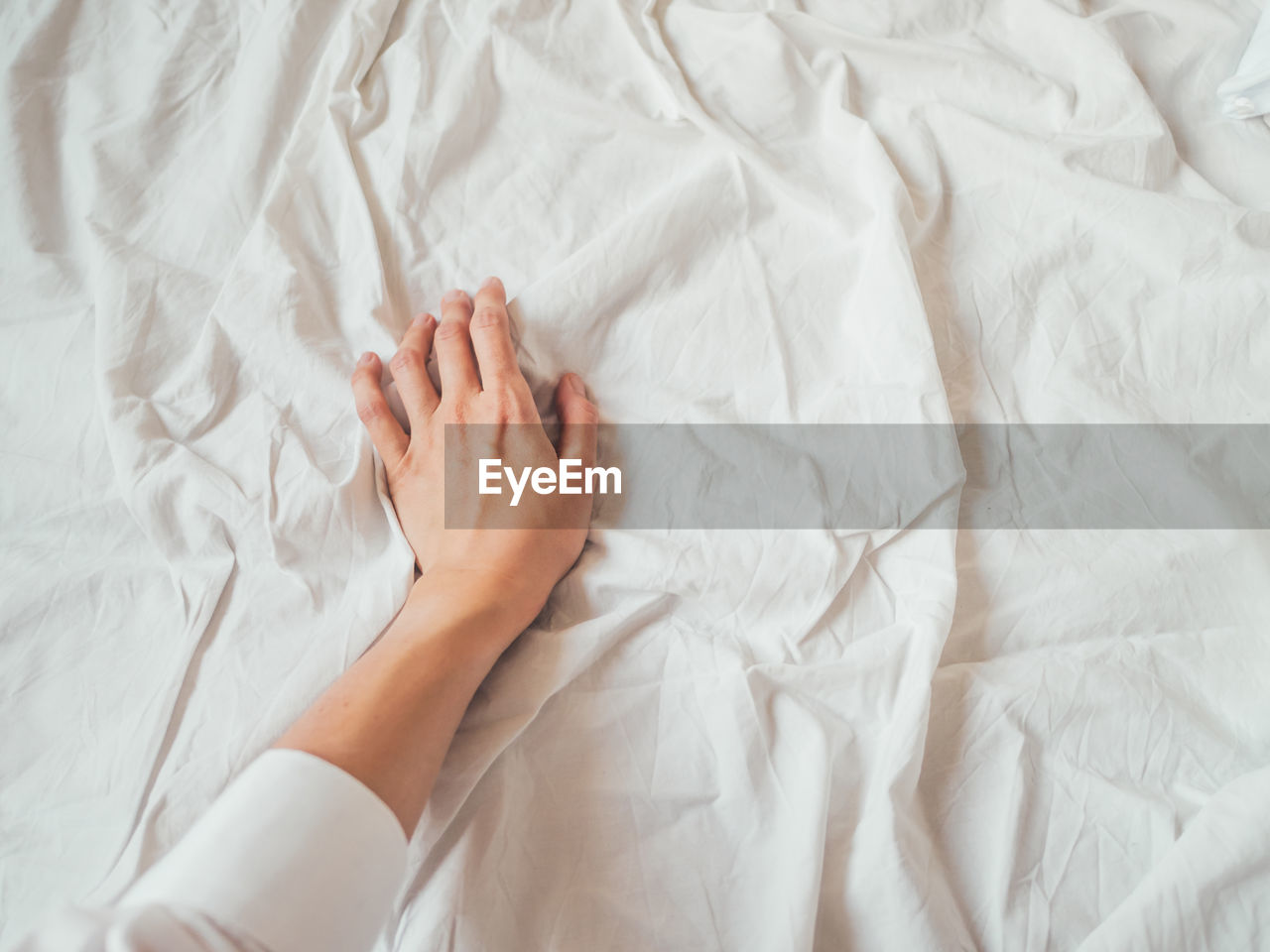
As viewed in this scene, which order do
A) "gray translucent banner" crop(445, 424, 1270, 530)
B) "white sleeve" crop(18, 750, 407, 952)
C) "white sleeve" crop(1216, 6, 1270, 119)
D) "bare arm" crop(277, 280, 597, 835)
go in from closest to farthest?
"white sleeve" crop(18, 750, 407, 952) < "bare arm" crop(277, 280, 597, 835) < "gray translucent banner" crop(445, 424, 1270, 530) < "white sleeve" crop(1216, 6, 1270, 119)

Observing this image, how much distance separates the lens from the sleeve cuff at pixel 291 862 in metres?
0.39

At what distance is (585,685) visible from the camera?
544 mm

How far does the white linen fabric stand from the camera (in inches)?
19.4

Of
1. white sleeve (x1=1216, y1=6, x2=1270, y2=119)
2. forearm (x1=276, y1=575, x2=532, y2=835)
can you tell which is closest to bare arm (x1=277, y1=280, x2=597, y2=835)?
forearm (x1=276, y1=575, x2=532, y2=835)

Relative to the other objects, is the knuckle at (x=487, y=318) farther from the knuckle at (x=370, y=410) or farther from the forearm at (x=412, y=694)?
the forearm at (x=412, y=694)

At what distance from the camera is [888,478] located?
59 cm

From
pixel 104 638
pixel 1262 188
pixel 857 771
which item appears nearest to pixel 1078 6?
pixel 1262 188

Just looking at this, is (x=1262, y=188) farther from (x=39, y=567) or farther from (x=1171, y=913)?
(x=39, y=567)

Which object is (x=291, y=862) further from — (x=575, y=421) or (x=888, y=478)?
(x=888, y=478)

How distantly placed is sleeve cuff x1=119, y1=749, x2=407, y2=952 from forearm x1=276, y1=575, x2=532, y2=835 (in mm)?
17

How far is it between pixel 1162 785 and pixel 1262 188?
567mm
